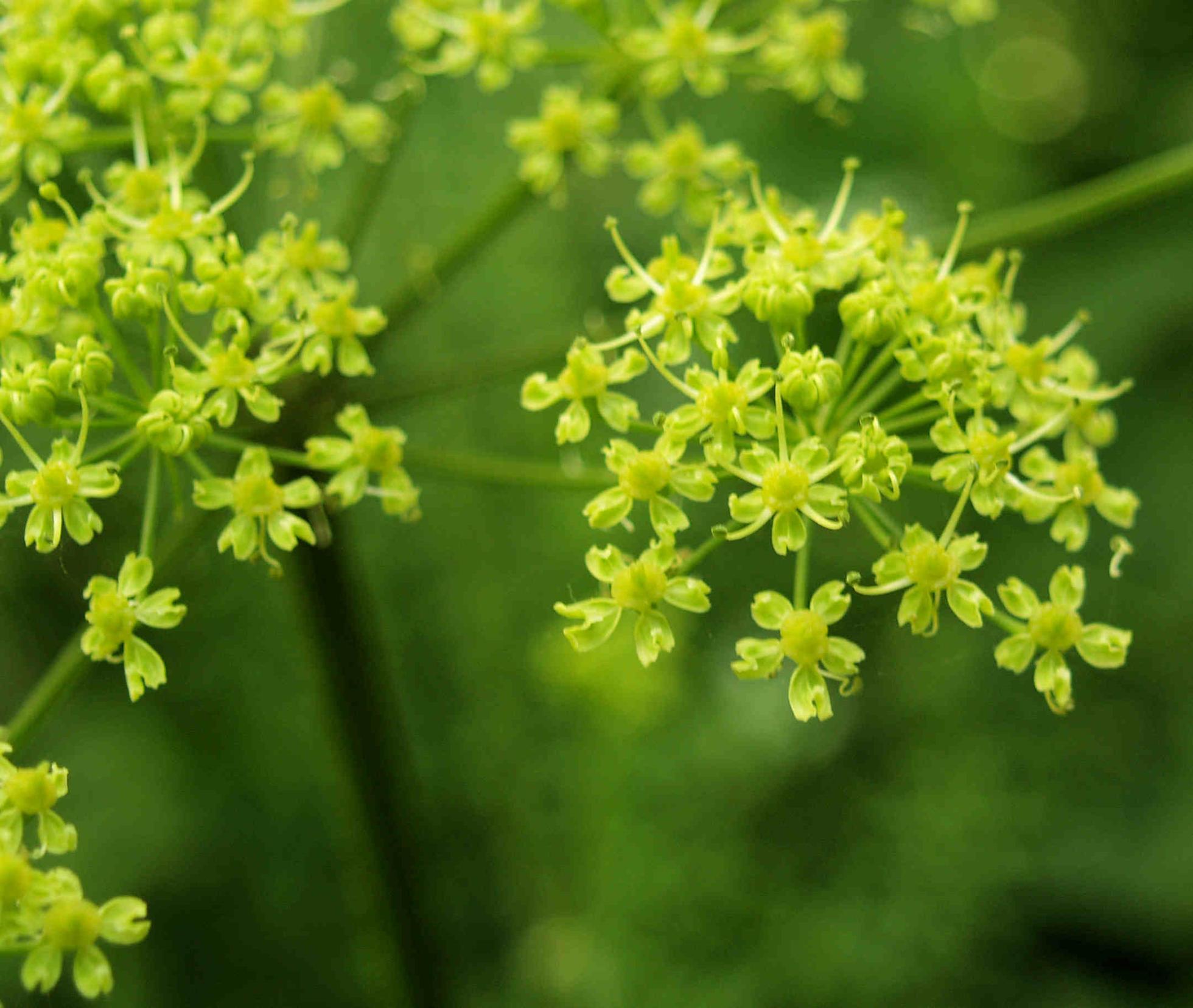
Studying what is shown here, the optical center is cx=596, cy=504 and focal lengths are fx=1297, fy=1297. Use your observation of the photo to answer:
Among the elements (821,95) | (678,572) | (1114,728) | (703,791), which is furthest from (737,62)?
(1114,728)

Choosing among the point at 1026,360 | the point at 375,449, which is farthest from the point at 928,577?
the point at 375,449

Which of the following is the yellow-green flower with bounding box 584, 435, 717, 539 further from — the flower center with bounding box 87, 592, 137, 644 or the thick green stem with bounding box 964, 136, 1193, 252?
the thick green stem with bounding box 964, 136, 1193, 252

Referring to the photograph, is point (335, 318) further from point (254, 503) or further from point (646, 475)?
point (646, 475)

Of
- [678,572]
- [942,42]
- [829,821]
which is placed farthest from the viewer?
[942,42]

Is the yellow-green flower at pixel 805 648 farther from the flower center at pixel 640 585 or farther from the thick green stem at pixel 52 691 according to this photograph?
the thick green stem at pixel 52 691

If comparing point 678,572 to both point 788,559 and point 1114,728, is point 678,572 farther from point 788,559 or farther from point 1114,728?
point 1114,728

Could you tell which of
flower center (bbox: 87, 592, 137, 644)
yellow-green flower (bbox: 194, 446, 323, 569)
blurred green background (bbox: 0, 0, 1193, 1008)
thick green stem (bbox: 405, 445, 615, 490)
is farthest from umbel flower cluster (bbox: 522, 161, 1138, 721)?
blurred green background (bbox: 0, 0, 1193, 1008)


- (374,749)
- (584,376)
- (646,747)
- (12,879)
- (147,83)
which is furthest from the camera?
(646,747)
